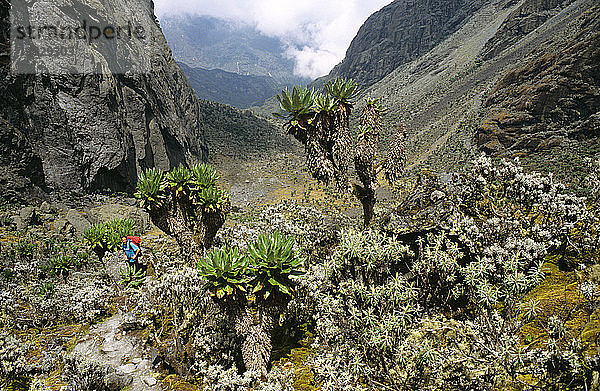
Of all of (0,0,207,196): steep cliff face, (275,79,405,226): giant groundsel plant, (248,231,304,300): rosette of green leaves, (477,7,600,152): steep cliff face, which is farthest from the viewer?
(477,7,600,152): steep cliff face

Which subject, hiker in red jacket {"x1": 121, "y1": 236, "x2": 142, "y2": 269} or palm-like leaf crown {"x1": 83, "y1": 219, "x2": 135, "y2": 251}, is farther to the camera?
palm-like leaf crown {"x1": 83, "y1": 219, "x2": 135, "y2": 251}

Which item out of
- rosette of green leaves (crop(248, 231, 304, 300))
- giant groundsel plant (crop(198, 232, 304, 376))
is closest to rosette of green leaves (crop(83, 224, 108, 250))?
giant groundsel plant (crop(198, 232, 304, 376))

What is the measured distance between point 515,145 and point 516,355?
39421mm

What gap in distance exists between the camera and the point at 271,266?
467 centimetres

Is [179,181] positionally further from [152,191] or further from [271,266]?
[271,266]

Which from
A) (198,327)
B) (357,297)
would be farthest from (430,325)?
(198,327)

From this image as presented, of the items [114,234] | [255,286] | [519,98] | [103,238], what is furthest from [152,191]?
[519,98]

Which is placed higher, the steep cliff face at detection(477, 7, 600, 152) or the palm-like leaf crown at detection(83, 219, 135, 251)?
the steep cliff face at detection(477, 7, 600, 152)

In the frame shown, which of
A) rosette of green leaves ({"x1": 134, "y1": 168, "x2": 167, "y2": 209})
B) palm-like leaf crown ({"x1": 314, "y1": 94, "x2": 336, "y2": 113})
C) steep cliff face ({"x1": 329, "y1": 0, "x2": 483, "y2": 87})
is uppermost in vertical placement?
steep cliff face ({"x1": 329, "y1": 0, "x2": 483, "y2": 87})

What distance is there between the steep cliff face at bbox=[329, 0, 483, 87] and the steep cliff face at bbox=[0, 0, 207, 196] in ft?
430

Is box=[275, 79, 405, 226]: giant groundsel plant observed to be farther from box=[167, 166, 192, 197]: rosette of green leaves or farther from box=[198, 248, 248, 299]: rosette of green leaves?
box=[198, 248, 248, 299]: rosette of green leaves

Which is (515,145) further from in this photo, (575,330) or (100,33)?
(100,33)

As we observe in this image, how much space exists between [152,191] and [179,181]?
2.43 feet

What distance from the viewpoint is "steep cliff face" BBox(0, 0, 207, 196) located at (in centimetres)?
1984
